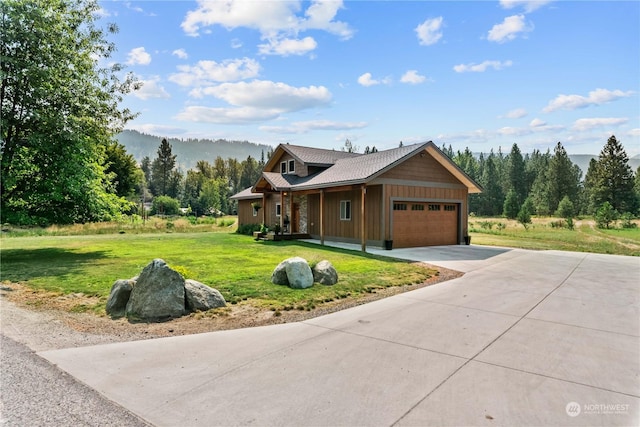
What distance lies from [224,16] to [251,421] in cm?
1147

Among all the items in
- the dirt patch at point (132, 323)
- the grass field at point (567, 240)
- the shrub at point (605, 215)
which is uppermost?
the shrub at point (605, 215)

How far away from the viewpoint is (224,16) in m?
10.8

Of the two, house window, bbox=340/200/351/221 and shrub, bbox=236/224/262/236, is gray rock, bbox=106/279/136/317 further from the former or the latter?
shrub, bbox=236/224/262/236

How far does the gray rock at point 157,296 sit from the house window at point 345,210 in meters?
12.0

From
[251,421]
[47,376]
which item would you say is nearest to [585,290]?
[251,421]

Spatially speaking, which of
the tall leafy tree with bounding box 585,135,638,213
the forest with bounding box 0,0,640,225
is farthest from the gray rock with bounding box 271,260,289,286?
the tall leafy tree with bounding box 585,135,638,213

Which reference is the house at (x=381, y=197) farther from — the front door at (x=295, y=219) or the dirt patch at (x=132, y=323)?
the dirt patch at (x=132, y=323)

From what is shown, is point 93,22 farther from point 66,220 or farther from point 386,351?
point 386,351

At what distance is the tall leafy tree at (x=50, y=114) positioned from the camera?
37.9ft

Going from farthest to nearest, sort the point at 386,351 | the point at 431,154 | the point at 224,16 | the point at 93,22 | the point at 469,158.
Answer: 1. the point at 469,158
2. the point at 431,154
3. the point at 93,22
4. the point at 224,16
5. the point at 386,351

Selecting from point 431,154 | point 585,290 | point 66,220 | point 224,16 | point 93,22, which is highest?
point 93,22

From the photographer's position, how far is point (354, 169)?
56.1ft

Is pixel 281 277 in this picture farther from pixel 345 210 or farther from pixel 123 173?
pixel 123 173

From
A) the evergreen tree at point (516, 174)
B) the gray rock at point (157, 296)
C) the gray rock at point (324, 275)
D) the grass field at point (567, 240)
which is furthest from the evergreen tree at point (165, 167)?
the gray rock at point (157, 296)
